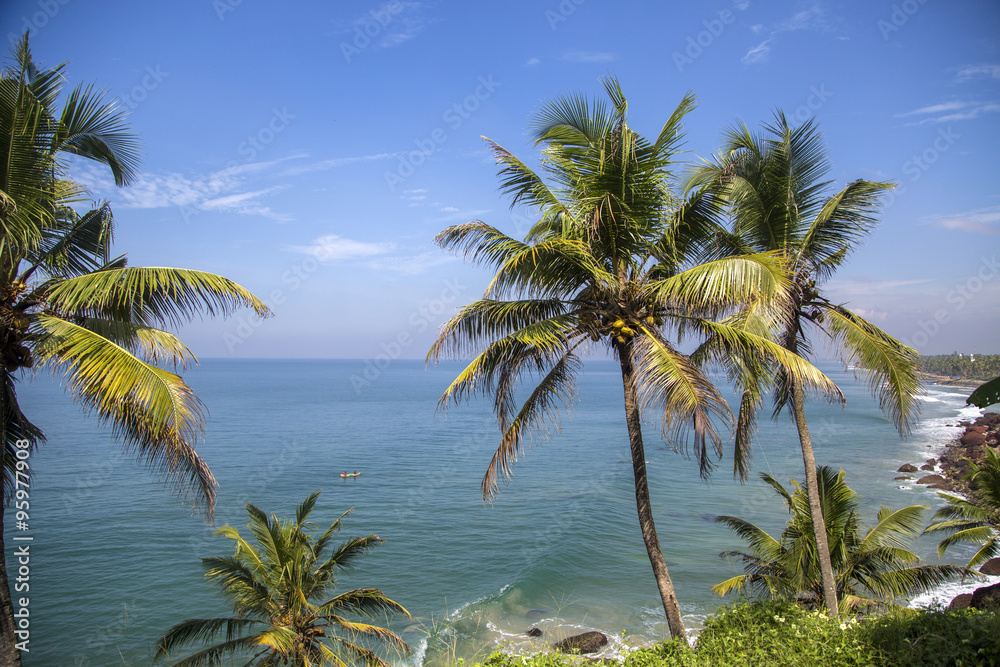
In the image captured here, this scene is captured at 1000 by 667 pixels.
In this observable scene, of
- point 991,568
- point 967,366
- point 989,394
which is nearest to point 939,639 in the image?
point 989,394

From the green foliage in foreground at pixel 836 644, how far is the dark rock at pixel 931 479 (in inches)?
1596

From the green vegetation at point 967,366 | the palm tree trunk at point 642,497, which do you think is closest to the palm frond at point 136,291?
the palm tree trunk at point 642,497

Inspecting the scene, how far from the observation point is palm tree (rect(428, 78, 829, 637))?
805cm

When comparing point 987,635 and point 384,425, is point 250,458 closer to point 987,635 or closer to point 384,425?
point 384,425

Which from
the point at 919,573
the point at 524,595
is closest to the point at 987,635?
the point at 919,573

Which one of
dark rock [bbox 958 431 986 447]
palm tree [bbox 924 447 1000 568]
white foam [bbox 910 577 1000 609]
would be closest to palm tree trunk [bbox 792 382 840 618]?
palm tree [bbox 924 447 1000 568]

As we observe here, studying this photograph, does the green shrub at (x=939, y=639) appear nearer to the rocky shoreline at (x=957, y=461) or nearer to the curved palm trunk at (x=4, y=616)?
the curved palm trunk at (x=4, y=616)

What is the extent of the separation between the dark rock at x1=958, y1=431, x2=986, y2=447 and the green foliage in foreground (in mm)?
53695

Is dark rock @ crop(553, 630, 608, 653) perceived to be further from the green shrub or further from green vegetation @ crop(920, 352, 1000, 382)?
green vegetation @ crop(920, 352, 1000, 382)

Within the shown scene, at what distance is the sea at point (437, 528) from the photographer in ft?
68.2

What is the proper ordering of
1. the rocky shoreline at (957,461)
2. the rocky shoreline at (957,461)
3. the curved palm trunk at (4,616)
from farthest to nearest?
the rocky shoreline at (957,461) < the rocky shoreline at (957,461) < the curved palm trunk at (4,616)

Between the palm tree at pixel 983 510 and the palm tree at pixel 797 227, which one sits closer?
the palm tree at pixel 797 227

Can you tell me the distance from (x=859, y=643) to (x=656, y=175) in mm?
6321

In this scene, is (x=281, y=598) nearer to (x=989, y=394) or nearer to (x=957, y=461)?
(x=989, y=394)
